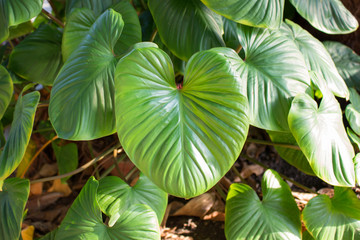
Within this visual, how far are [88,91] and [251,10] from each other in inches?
18.9

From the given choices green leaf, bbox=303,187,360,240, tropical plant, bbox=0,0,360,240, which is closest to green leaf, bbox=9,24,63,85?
tropical plant, bbox=0,0,360,240

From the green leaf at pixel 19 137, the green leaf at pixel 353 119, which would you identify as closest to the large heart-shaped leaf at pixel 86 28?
the green leaf at pixel 19 137

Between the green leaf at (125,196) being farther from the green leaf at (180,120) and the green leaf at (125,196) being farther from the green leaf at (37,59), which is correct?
the green leaf at (37,59)

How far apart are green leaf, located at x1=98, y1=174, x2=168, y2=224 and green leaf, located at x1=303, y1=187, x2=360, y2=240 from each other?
0.40 metres

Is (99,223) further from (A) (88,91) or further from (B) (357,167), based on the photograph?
(B) (357,167)

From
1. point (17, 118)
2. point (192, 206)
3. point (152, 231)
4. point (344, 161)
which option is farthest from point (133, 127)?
point (192, 206)

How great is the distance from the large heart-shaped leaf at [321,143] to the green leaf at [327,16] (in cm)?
39

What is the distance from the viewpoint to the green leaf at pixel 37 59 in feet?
3.66

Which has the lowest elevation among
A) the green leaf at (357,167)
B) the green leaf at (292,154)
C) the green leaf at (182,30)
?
the green leaf at (292,154)

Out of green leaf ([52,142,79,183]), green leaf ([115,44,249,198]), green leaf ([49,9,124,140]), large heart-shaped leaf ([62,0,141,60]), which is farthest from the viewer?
green leaf ([52,142,79,183])

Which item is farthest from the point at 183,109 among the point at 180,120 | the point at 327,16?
the point at 327,16

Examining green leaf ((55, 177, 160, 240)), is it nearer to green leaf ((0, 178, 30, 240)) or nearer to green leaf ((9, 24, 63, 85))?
green leaf ((0, 178, 30, 240))

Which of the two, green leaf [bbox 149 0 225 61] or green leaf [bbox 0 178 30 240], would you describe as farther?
green leaf [bbox 149 0 225 61]

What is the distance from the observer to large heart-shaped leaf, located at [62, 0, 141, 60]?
1003mm
